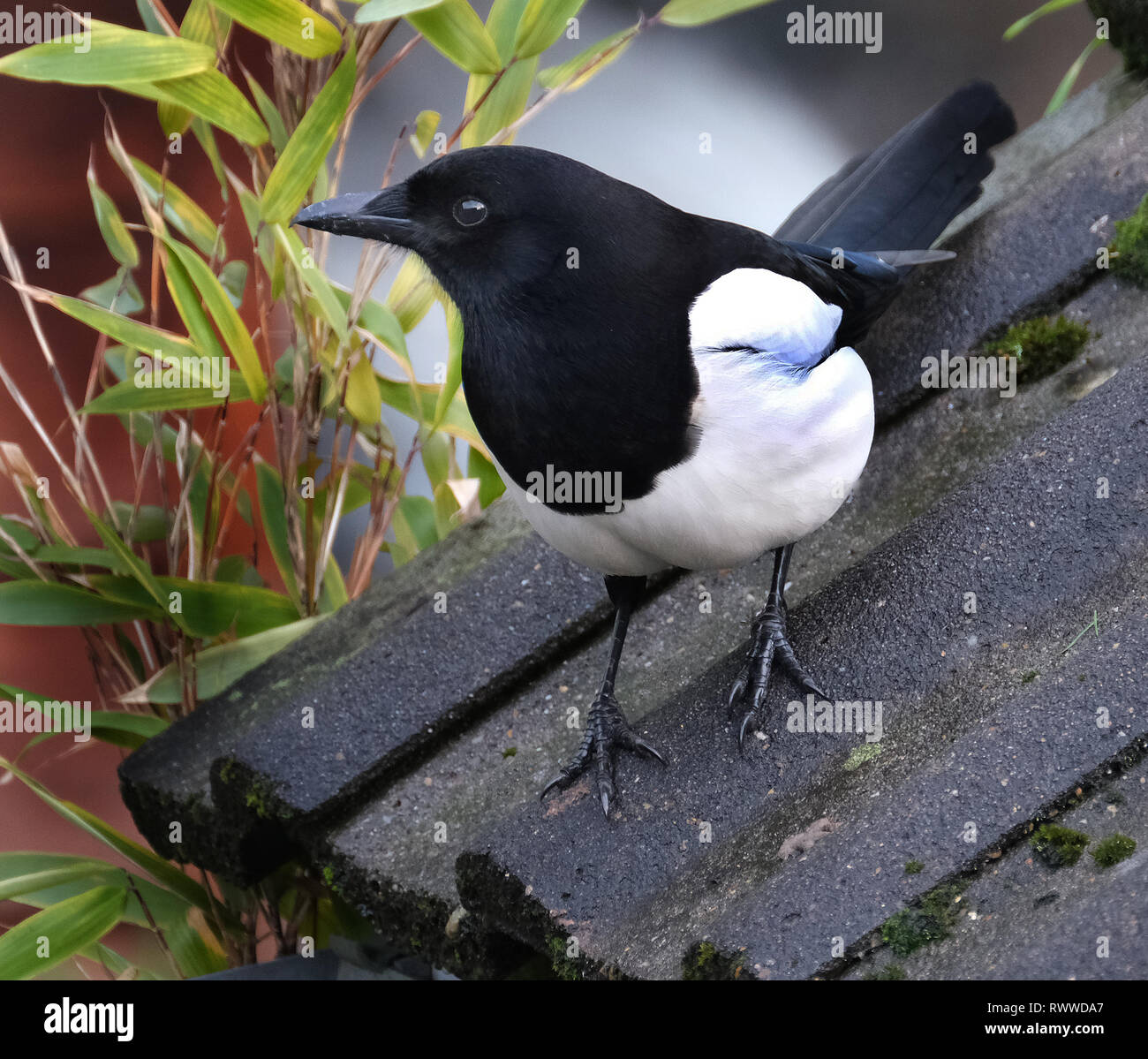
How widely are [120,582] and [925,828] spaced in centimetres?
133

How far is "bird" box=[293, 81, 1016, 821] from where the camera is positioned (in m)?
1.19

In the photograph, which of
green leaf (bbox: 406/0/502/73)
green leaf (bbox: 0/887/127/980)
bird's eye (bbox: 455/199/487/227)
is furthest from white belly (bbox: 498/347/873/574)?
green leaf (bbox: 0/887/127/980)

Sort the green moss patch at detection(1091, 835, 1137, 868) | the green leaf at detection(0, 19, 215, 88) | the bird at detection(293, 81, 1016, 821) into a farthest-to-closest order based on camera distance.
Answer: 1. the green leaf at detection(0, 19, 215, 88)
2. the bird at detection(293, 81, 1016, 821)
3. the green moss patch at detection(1091, 835, 1137, 868)

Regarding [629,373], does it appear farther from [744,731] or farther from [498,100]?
[498,100]

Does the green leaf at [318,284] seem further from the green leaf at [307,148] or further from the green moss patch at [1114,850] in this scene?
Answer: the green moss patch at [1114,850]

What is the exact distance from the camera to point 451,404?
78.6 inches

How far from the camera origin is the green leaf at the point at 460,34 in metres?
1.57

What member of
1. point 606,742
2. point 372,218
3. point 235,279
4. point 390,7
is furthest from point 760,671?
point 235,279

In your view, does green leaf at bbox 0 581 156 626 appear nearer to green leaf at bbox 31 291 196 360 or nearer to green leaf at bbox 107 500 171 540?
green leaf at bbox 107 500 171 540

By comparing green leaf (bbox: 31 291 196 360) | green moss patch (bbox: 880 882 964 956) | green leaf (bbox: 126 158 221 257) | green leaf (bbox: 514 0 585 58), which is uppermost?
green leaf (bbox: 514 0 585 58)

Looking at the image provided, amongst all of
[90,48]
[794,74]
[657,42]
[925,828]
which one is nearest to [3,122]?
[90,48]

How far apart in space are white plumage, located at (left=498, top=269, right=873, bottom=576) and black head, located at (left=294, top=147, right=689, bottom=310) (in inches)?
4.4

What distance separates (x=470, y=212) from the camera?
4.07ft
